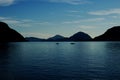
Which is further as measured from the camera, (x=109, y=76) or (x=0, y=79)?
(x=109, y=76)

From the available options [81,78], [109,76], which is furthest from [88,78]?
[109,76]

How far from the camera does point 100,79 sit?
4538 cm

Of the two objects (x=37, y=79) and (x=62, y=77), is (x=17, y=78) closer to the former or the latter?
(x=37, y=79)

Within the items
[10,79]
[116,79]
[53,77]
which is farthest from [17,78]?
[116,79]

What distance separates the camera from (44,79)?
148 feet

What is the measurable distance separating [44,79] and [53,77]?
112 inches

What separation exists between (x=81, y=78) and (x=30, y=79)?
1032 cm

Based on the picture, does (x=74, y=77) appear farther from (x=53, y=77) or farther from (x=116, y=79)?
(x=116, y=79)

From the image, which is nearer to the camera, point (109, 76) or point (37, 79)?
point (37, 79)

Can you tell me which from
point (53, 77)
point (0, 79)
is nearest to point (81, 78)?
point (53, 77)

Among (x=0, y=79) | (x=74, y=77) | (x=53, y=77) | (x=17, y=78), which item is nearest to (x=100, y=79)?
(x=74, y=77)

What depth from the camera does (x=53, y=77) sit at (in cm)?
4722

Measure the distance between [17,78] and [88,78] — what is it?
14434mm

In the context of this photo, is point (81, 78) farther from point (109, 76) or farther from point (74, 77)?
point (109, 76)
